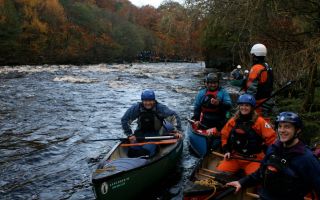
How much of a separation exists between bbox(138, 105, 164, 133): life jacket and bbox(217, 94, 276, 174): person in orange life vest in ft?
7.22

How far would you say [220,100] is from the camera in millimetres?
8773

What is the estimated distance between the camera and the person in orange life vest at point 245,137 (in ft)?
19.8

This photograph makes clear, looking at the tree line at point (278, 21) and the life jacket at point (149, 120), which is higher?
the tree line at point (278, 21)

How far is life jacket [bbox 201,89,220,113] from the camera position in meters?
8.80

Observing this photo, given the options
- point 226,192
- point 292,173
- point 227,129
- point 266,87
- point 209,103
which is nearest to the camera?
point 292,173

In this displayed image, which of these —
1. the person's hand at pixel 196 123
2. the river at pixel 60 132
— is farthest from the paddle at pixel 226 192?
the person's hand at pixel 196 123

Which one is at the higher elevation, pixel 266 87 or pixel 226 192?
pixel 266 87

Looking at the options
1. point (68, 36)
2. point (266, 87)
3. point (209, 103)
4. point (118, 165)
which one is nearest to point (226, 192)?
point (118, 165)

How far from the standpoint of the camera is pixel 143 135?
8.42 metres

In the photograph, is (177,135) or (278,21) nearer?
(177,135)

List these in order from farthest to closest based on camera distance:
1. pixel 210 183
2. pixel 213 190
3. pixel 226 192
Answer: pixel 210 183, pixel 213 190, pixel 226 192

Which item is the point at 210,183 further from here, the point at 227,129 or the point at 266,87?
the point at 266,87

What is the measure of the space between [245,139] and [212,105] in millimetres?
2745

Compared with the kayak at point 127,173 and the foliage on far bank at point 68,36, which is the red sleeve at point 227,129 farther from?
the foliage on far bank at point 68,36
